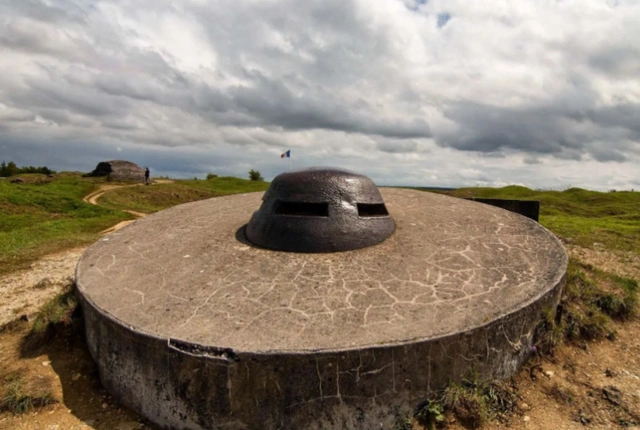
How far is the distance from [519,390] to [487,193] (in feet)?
107

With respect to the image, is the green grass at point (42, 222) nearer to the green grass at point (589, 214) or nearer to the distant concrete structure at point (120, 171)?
the distant concrete structure at point (120, 171)

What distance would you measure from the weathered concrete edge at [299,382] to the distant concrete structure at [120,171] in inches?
1165

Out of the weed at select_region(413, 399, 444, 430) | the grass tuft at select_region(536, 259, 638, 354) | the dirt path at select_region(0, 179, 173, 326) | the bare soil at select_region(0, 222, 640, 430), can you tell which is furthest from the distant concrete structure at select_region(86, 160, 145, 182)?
the weed at select_region(413, 399, 444, 430)

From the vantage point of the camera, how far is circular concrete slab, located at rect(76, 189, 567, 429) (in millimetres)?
3518

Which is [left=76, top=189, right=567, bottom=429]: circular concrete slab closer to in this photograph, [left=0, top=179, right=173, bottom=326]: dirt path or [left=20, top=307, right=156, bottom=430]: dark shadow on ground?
[left=20, top=307, right=156, bottom=430]: dark shadow on ground

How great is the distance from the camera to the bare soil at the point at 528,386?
155 inches

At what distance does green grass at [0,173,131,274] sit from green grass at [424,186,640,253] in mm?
13678

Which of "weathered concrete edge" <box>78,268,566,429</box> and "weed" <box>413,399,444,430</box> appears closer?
"weathered concrete edge" <box>78,268,566,429</box>

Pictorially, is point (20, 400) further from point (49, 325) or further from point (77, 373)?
point (49, 325)

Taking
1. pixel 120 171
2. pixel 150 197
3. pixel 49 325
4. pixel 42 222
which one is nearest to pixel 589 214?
pixel 150 197

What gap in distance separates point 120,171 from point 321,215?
96.1 ft

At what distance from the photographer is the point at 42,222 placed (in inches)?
577

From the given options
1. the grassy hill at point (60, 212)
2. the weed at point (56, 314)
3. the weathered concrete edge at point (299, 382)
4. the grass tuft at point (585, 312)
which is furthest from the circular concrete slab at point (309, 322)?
the grassy hill at point (60, 212)

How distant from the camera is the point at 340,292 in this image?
446 centimetres
